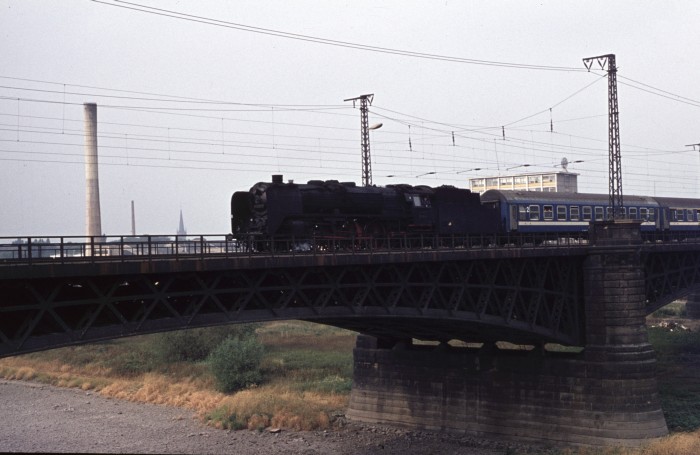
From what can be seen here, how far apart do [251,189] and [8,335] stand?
634 inches

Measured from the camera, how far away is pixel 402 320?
119ft

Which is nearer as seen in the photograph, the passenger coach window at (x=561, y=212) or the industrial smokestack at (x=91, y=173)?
the passenger coach window at (x=561, y=212)

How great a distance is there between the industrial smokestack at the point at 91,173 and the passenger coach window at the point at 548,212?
3471cm

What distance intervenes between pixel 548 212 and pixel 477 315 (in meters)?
17.5

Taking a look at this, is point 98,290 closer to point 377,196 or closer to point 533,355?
point 377,196

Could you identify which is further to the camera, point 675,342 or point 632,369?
point 675,342

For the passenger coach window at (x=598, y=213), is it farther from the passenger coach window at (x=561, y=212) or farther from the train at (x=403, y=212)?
the passenger coach window at (x=561, y=212)

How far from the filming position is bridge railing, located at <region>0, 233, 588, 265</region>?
23.0 meters

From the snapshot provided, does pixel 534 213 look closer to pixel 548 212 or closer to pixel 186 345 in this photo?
pixel 548 212

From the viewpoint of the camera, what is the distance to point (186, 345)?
67625mm

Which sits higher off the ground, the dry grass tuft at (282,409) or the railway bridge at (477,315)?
the railway bridge at (477,315)

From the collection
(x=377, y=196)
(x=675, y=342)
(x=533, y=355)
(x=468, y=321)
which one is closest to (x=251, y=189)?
(x=377, y=196)

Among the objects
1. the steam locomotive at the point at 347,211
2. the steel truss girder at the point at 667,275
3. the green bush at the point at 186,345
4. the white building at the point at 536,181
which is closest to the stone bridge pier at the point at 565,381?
the steel truss girder at the point at 667,275

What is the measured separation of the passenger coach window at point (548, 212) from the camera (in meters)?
51.6
